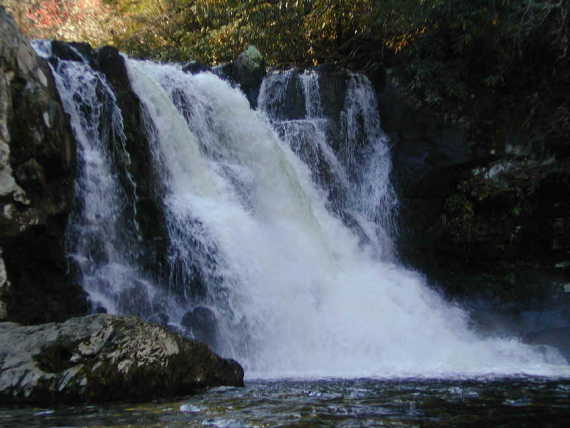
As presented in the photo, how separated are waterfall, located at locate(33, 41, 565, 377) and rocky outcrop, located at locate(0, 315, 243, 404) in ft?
6.22

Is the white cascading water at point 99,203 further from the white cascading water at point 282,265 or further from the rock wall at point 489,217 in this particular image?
the rock wall at point 489,217

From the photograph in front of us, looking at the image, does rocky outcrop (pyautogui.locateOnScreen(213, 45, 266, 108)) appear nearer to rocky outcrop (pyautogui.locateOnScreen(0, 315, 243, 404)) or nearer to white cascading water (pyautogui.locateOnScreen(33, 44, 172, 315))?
white cascading water (pyautogui.locateOnScreen(33, 44, 172, 315))

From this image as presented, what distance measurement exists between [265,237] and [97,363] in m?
4.69

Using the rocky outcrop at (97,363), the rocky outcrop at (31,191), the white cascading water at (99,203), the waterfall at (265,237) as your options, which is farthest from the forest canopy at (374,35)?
the rocky outcrop at (97,363)

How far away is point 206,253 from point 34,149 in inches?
106

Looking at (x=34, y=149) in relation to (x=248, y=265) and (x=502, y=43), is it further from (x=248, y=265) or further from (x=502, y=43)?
(x=502, y=43)

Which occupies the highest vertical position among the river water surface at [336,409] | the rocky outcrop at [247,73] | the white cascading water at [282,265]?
the rocky outcrop at [247,73]

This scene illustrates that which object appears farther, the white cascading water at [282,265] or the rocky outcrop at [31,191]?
the white cascading water at [282,265]

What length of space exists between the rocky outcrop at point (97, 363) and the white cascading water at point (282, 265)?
6.23 feet

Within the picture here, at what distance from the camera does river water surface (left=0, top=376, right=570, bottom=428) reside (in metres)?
3.30

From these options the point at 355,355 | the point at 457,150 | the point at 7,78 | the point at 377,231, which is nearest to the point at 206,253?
the point at 355,355

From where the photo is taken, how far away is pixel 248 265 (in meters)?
7.89

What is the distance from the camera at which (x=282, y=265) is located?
27.6 ft

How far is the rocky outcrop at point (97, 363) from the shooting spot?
421 cm
